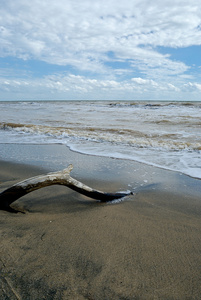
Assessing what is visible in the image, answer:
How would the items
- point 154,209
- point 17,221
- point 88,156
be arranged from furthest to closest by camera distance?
point 88,156
point 154,209
point 17,221

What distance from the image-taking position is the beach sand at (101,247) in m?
1.36

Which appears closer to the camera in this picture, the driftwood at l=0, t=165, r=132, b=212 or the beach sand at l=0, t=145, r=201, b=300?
the beach sand at l=0, t=145, r=201, b=300

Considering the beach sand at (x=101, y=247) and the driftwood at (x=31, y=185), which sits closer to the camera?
the beach sand at (x=101, y=247)

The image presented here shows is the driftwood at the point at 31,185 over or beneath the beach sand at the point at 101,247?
over

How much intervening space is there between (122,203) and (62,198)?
79cm

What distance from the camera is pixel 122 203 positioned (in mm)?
2736

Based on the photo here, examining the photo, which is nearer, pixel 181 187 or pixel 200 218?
pixel 200 218

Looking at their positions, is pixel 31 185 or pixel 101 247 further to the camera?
pixel 31 185

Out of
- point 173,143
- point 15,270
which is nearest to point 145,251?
point 15,270

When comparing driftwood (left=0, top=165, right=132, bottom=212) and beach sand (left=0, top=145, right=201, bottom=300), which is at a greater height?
driftwood (left=0, top=165, right=132, bottom=212)

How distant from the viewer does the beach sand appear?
1.36 meters

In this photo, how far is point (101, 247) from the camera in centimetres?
175

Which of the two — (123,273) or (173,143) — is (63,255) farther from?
(173,143)

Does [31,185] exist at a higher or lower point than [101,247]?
higher
